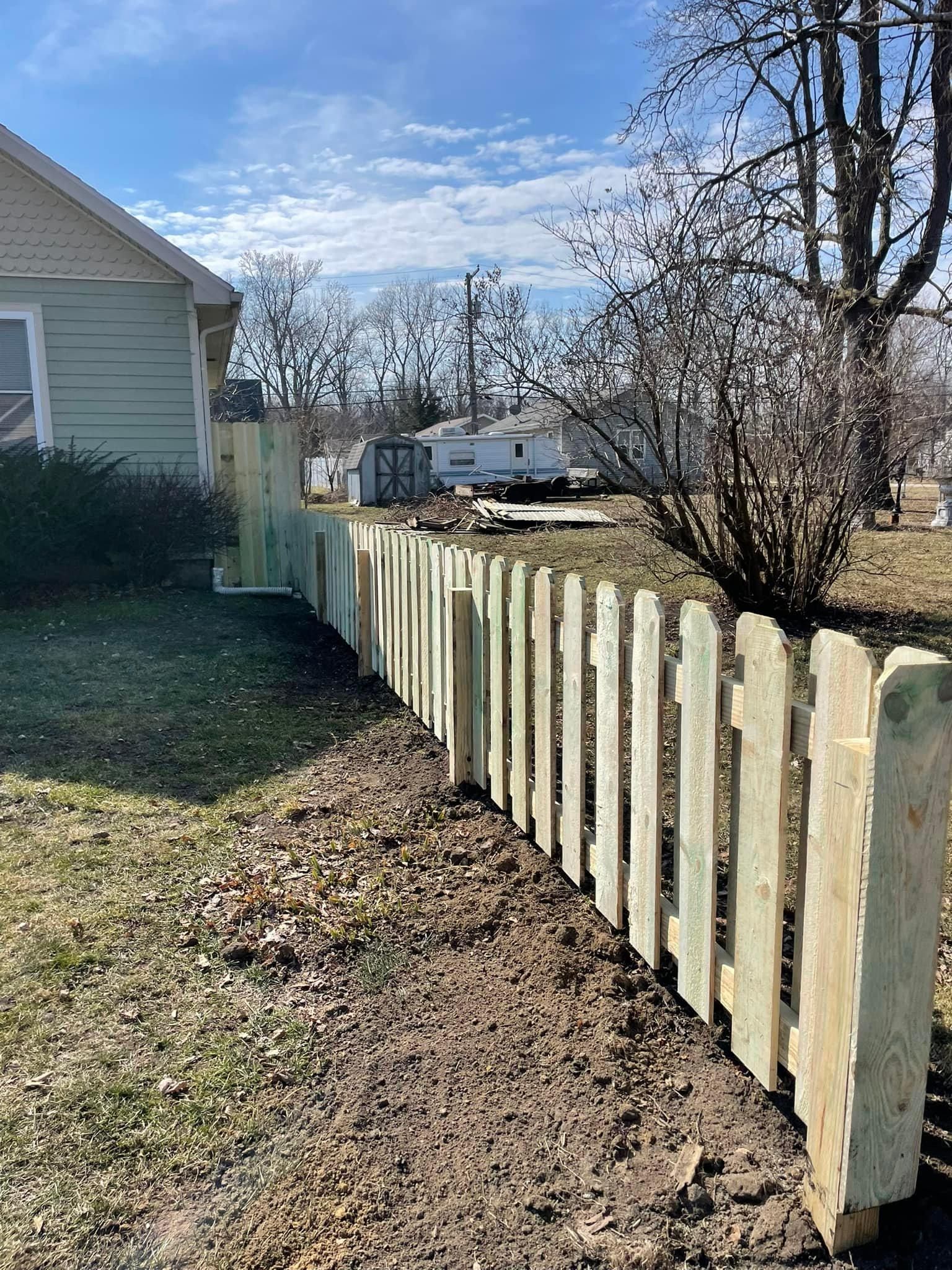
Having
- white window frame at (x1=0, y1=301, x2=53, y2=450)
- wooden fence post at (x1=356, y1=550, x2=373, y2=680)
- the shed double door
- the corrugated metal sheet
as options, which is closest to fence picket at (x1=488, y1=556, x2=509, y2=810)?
wooden fence post at (x1=356, y1=550, x2=373, y2=680)

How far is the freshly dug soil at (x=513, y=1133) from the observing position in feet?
5.93

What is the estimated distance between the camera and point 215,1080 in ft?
7.63

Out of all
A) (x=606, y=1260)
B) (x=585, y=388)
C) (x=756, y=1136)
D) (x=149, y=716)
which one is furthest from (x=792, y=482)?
(x=606, y=1260)

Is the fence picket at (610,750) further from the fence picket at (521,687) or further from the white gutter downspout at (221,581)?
the white gutter downspout at (221,581)

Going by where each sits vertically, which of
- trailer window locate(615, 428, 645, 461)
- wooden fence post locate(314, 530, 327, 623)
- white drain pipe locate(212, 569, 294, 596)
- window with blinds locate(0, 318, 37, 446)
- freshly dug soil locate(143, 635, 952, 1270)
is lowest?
freshly dug soil locate(143, 635, 952, 1270)

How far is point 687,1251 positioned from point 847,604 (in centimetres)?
681

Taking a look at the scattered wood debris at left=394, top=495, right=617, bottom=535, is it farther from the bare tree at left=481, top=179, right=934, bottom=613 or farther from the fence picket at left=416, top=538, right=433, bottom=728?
the fence picket at left=416, top=538, right=433, bottom=728

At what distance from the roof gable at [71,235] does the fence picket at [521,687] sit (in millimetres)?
8494

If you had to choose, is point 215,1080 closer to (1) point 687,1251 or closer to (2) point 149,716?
(1) point 687,1251

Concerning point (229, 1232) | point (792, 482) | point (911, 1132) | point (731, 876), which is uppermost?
point (792, 482)

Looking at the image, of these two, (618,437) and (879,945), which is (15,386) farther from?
(879,945)

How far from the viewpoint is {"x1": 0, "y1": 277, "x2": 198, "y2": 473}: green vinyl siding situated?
10195 millimetres

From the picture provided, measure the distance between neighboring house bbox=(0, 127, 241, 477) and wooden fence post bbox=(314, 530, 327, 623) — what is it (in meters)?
3.14

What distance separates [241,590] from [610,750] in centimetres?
840
